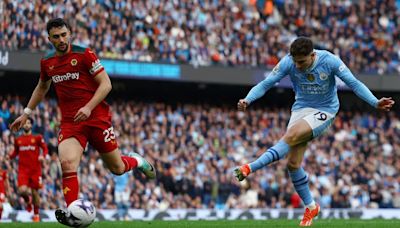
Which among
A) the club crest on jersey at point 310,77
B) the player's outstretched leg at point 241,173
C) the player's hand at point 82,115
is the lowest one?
the player's outstretched leg at point 241,173

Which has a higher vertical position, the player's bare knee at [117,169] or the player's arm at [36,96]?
the player's arm at [36,96]

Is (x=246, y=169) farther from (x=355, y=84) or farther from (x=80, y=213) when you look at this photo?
(x=80, y=213)

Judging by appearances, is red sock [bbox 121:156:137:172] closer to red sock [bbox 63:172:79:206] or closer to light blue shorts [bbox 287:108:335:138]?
red sock [bbox 63:172:79:206]

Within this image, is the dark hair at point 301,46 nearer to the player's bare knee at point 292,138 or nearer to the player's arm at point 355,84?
the player's arm at point 355,84

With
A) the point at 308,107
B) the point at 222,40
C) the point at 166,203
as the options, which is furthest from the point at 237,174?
the point at 222,40

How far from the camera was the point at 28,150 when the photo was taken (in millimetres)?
19078

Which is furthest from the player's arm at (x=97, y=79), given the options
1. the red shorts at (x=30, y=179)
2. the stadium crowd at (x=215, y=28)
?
the stadium crowd at (x=215, y=28)

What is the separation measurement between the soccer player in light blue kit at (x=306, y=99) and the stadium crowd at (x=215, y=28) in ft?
46.8

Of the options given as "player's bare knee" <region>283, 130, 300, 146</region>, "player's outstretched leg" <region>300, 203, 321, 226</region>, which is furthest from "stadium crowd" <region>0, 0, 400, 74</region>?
"player's bare knee" <region>283, 130, 300, 146</region>

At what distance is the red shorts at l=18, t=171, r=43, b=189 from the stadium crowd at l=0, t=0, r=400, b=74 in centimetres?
736

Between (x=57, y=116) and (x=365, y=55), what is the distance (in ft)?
38.6

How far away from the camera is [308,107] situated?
12875 millimetres

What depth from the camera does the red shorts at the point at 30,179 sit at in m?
19.1

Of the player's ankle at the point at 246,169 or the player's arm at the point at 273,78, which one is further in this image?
the player's arm at the point at 273,78
